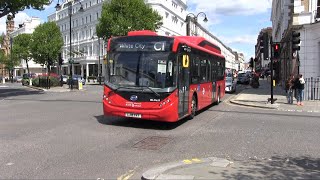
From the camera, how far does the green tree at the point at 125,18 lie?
56469 mm

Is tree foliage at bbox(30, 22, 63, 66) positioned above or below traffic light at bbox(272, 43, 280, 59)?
above

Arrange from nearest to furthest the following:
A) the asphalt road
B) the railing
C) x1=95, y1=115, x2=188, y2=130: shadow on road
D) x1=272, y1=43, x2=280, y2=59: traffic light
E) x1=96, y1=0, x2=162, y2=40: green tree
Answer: the asphalt road
x1=95, y1=115, x2=188, y2=130: shadow on road
x1=272, y1=43, x2=280, y2=59: traffic light
the railing
x1=96, y1=0, x2=162, y2=40: green tree

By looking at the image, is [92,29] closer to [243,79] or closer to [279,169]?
[243,79]

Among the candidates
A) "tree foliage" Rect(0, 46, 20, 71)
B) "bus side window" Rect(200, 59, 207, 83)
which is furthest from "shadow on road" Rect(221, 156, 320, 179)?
"tree foliage" Rect(0, 46, 20, 71)

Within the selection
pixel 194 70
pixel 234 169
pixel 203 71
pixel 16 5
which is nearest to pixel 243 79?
pixel 16 5

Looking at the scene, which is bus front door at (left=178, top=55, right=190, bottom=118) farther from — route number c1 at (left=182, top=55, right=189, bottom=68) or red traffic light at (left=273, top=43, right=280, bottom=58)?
red traffic light at (left=273, top=43, right=280, bottom=58)

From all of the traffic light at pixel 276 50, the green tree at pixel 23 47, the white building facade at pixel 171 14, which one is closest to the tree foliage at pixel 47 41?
the green tree at pixel 23 47

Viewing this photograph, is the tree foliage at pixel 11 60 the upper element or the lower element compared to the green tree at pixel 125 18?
lower

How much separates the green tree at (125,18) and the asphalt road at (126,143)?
138 feet

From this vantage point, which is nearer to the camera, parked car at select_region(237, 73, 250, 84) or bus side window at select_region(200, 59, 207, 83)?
bus side window at select_region(200, 59, 207, 83)

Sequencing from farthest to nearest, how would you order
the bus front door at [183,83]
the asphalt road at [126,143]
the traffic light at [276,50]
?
the traffic light at [276,50], the bus front door at [183,83], the asphalt road at [126,143]

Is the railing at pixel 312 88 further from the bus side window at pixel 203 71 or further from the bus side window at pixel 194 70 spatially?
the bus side window at pixel 194 70

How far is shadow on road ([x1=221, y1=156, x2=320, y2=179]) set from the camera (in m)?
6.61

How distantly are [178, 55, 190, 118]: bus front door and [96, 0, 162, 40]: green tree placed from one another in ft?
143
